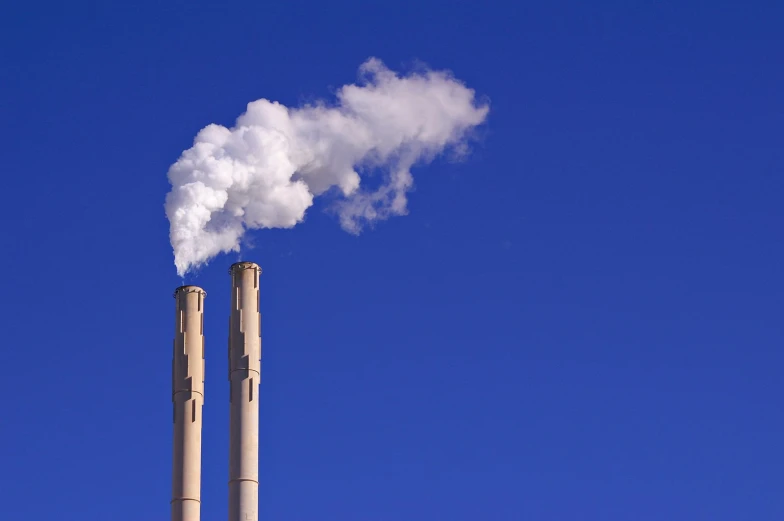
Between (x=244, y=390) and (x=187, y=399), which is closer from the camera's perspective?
(x=187, y=399)

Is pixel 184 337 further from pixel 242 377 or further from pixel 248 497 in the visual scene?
pixel 248 497

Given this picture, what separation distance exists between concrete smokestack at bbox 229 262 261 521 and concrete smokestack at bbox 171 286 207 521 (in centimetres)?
110

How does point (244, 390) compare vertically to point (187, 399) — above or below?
above

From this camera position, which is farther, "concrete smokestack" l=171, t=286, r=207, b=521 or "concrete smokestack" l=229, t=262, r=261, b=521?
"concrete smokestack" l=229, t=262, r=261, b=521

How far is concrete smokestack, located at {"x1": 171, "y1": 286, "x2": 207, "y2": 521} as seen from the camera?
184 feet

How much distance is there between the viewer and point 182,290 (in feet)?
192

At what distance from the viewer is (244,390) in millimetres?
58000

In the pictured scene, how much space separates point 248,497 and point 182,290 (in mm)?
7547

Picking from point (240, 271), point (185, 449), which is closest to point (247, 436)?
point (185, 449)

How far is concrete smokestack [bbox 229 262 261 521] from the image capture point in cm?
5622

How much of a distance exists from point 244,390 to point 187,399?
1945 millimetres

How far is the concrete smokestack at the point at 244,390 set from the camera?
5622 centimetres

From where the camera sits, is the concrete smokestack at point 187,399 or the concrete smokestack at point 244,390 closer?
the concrete smokestack at point 187,399

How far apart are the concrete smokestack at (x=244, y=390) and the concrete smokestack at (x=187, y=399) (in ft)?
3.61
